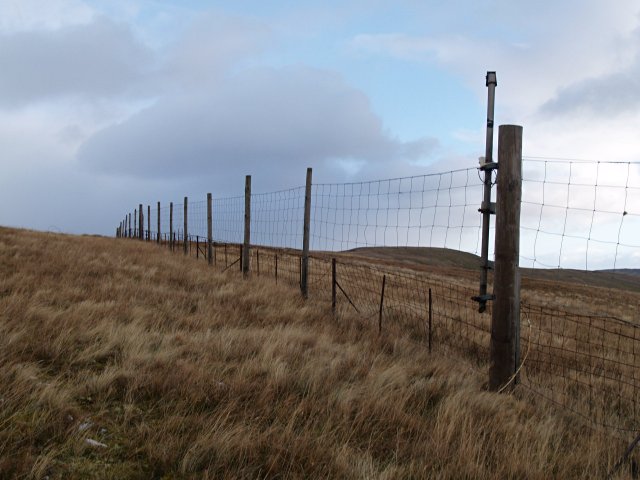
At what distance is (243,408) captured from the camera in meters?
3.56

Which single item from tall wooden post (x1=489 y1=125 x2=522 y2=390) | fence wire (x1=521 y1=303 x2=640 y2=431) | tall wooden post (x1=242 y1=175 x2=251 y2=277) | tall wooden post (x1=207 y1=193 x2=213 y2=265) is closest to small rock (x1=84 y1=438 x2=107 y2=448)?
tall wooden post (x1=489 y1=125 x2=522 y2=390)

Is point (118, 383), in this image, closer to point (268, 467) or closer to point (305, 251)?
point (268, 467)

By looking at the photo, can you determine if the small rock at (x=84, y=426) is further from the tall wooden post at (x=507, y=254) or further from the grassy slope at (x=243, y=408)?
the tall wooden post at (x=507, y=254)

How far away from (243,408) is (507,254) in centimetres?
313

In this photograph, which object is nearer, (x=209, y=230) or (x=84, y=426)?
(x=84, y=426)

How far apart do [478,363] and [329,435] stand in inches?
143

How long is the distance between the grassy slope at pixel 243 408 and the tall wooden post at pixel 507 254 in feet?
1.54

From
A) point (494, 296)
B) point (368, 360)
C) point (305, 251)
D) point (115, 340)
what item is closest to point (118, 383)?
point (115, 340)

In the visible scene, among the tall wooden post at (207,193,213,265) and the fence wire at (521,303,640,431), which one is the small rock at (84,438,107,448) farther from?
the tall wooden post at (207,193,213,265)

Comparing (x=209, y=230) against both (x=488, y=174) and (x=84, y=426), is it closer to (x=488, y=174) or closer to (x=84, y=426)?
(x=488, y=174)

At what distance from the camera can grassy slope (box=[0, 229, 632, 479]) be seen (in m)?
2.84

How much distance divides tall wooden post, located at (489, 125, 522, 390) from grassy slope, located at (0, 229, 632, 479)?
47cm

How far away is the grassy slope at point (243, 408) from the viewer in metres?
2.84

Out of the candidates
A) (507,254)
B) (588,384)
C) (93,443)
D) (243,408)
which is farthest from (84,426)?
(588,384)
